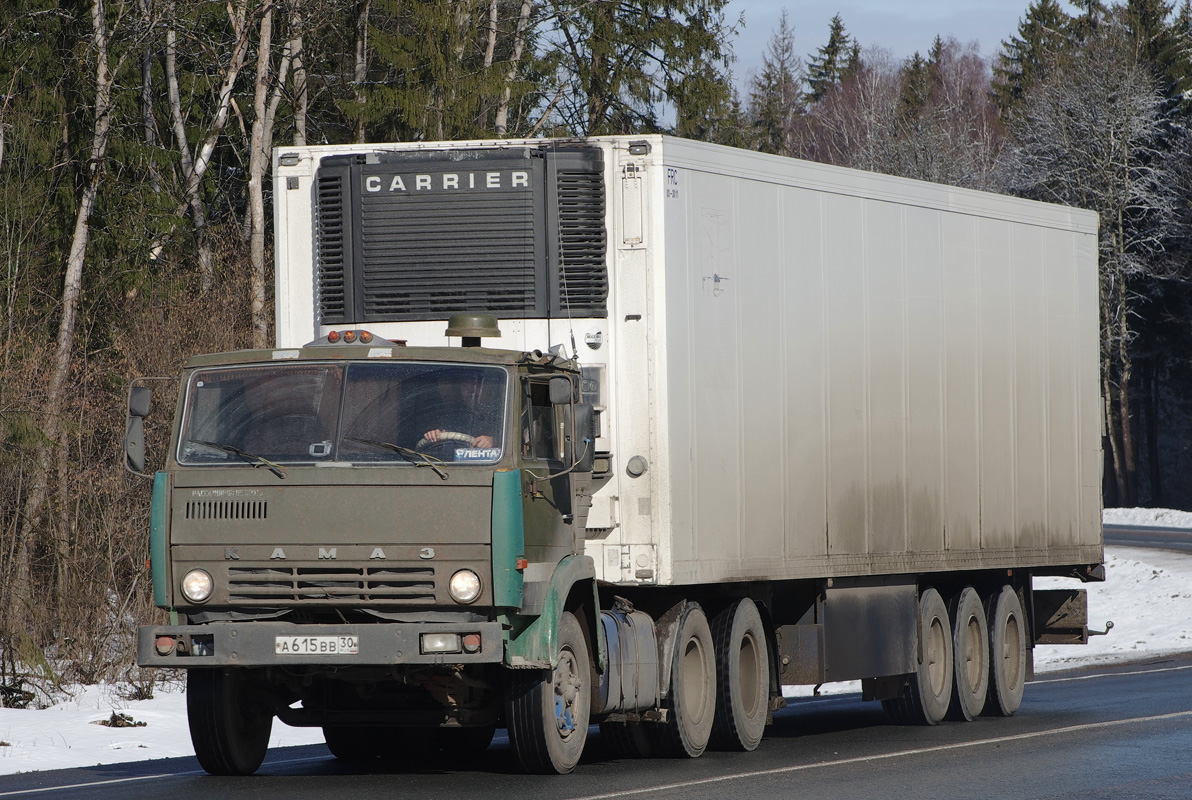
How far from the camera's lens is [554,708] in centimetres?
1030

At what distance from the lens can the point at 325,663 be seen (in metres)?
9.58

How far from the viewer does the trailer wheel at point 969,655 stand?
15.4 meters

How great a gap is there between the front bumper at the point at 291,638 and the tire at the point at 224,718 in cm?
51

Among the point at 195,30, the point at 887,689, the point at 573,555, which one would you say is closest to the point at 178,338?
the point at 195,30

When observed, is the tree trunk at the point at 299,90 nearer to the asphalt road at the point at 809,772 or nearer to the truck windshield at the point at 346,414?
the asphalt road at the point at 809,772

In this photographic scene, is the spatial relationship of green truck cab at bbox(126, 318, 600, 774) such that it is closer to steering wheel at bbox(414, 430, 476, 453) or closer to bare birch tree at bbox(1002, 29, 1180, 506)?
steering wheel at bbox(414, 430, 476, 453)

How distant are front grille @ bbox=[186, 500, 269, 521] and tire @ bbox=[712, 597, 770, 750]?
13.0 feet

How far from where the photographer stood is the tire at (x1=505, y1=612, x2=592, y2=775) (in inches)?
399

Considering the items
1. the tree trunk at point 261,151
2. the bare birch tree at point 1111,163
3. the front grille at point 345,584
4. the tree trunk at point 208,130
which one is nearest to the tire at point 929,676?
the front grille at point 345,584

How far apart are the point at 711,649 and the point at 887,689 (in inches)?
117

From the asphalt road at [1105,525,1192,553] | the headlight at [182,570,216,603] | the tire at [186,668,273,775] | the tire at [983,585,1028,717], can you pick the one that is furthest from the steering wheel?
the asphalt road at [1105,525,1192,553]

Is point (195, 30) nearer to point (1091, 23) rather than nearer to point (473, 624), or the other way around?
point (473, 624)

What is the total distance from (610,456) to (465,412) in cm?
175

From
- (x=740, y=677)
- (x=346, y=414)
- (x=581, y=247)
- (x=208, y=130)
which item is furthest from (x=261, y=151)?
(x=346, y=414)
